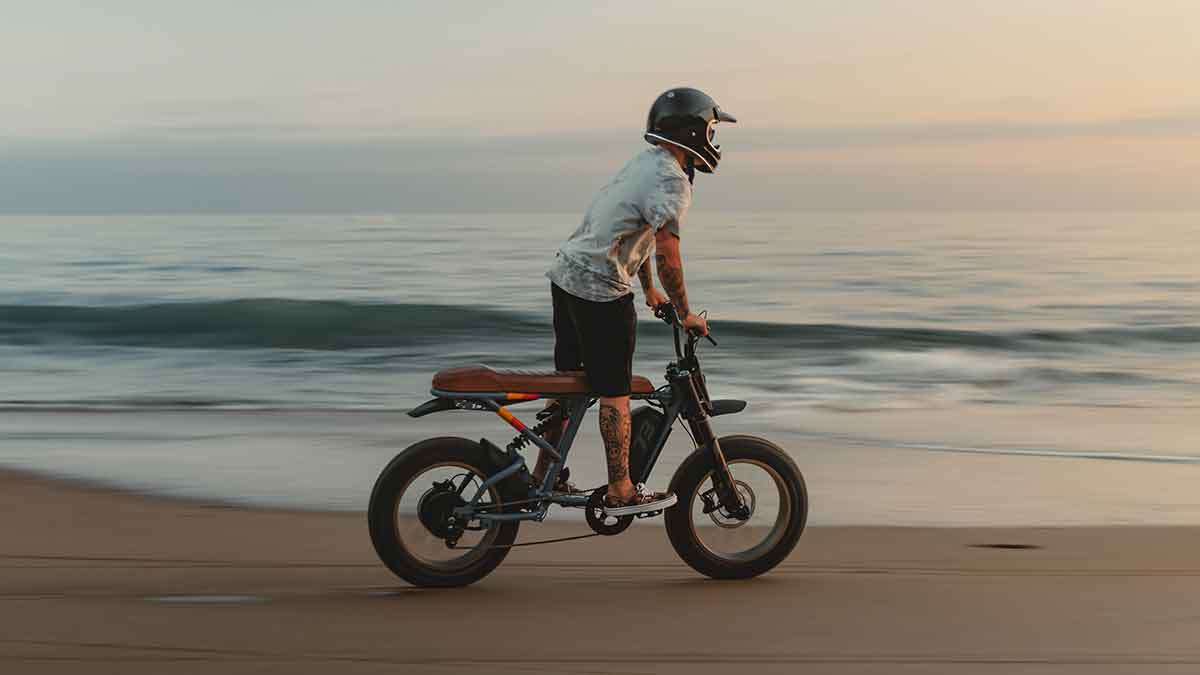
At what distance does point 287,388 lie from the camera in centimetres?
1502

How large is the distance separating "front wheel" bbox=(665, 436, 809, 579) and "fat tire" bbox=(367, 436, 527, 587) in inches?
28.7

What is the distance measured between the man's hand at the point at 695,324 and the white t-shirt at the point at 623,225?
272 mm

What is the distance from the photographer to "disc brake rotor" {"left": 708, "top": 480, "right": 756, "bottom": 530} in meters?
5.50

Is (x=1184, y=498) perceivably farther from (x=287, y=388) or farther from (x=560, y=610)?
(x=287, y=388)

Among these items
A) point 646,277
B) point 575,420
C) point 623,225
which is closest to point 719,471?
point 575,420

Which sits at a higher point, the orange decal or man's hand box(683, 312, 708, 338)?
man's hand box(683, 312, 708, 338)

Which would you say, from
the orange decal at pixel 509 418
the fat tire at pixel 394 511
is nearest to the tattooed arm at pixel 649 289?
the orange decal at pixel 509 418

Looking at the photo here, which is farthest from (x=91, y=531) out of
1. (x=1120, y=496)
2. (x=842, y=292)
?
(x=842, y=292)

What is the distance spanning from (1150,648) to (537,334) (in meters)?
19.2

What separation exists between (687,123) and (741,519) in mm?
1684

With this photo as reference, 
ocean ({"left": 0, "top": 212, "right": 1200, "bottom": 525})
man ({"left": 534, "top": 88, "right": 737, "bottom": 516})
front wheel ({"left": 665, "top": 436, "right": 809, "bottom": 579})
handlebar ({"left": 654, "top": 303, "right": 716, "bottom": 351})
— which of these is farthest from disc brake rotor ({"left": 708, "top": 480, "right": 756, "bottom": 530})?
ocean ({"left": 0, "top": 212, "right": 1200, "bottom": 525})

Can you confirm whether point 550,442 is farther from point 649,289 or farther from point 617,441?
point 649,289

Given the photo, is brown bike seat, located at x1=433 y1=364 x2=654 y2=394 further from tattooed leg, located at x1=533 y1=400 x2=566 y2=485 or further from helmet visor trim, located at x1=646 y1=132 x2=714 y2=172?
helmet visor trim, located at x1=646 y1=132 x2=714 y2=172

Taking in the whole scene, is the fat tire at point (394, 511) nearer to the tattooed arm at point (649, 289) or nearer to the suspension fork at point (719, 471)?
the suspension fork at point (719, 471)
